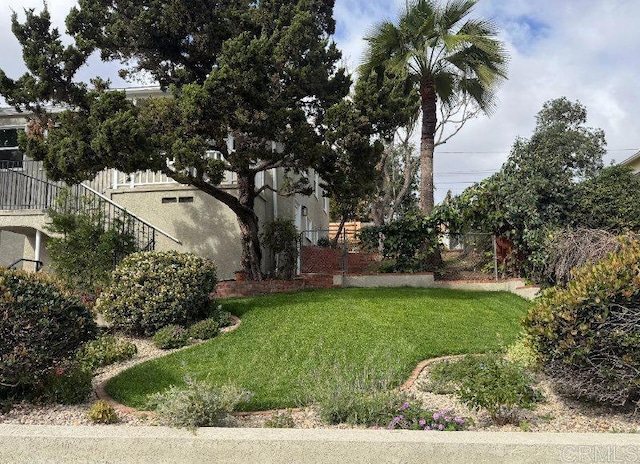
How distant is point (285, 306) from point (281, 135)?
358 centimetres

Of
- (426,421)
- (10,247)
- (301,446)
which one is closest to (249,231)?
(10,247)

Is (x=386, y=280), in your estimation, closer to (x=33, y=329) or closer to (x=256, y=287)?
(x=256, y=287)

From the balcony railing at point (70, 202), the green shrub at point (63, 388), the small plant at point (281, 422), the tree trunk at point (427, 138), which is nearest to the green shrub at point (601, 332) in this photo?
the small plant at point (281, 422)

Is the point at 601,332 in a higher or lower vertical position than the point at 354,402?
higher

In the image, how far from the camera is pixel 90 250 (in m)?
11.7

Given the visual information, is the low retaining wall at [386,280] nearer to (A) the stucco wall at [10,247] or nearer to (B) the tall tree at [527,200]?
(B) the tall tree at [527,200]

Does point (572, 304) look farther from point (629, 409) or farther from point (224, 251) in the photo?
point (224, 251)

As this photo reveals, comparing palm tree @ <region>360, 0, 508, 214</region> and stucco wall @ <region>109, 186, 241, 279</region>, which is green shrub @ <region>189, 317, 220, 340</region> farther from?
palm tree @ <region>360, 0, 508, 214</region>

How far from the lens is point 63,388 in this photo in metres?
6.29

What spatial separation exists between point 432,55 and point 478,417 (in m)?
11.8

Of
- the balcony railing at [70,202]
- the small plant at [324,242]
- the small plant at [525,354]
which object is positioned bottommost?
the small plant at [525,354]

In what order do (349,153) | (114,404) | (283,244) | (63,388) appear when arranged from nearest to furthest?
(63,388) < (114,404) < (349,153) < (283,244)

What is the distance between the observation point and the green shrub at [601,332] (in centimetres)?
541

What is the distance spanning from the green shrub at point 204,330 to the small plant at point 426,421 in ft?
14.8
